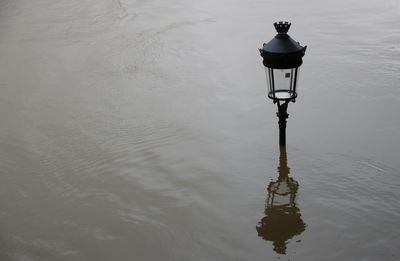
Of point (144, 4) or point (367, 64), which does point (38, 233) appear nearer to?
point (367, 64)

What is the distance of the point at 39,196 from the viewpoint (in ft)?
15.9

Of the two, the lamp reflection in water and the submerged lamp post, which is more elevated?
the submerged lamp post

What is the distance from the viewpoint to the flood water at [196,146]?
4230mm

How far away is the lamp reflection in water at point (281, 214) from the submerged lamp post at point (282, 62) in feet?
2.67

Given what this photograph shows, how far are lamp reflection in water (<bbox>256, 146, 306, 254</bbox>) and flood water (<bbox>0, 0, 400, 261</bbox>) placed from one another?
0.01 m

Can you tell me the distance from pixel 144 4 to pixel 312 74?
5.12 meters

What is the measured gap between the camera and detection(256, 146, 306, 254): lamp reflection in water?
4.22 metres

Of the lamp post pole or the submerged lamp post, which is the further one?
the lamp post pole

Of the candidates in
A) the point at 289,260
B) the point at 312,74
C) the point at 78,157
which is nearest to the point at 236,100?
the point at 312,74

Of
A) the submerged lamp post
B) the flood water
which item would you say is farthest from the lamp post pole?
the flood water

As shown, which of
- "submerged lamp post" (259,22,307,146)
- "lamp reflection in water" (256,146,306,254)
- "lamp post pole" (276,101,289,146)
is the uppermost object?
"submerged lamp post" (259,22,307,146)

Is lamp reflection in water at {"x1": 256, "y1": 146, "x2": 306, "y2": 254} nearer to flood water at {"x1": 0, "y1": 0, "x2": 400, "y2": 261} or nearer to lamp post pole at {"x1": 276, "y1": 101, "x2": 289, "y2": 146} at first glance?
flood water at {"x1": 0, "y1": 0, "x2": 400, "y2": 261}

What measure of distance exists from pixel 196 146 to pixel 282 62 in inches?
64.5

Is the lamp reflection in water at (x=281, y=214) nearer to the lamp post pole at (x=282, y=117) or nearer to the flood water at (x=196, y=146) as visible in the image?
the flood water at (x=196, y=146)
